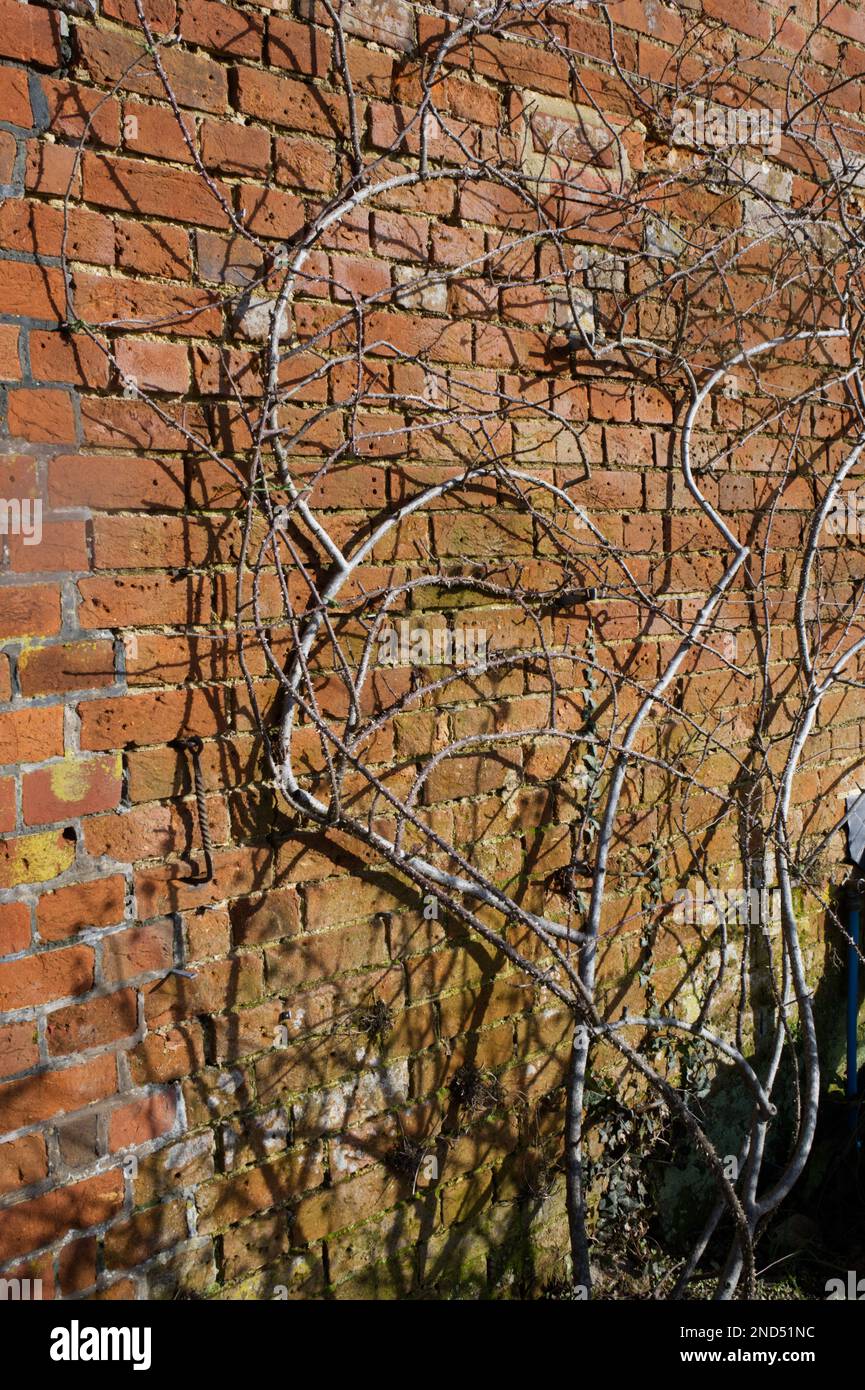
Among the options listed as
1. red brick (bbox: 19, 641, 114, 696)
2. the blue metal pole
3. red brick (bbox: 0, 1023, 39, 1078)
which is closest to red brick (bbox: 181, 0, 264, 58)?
red brick (bbox: 19, 641, 114, 696)

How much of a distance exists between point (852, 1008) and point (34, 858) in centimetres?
247

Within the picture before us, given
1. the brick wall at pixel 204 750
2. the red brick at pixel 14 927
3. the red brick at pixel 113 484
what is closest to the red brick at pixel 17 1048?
the brick wall at pixel 204 750

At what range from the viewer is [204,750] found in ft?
6.11

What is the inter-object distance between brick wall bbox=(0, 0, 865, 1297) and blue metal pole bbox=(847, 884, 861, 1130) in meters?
1.23

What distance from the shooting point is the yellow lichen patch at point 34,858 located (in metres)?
1.65

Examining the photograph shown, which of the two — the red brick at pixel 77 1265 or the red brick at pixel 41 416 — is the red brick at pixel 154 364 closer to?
the red brick at pixel 41 416

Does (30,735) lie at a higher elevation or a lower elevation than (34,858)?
→ higher

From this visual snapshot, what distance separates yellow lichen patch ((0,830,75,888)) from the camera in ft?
5.42

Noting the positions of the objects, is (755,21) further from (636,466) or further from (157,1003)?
(157,1003)

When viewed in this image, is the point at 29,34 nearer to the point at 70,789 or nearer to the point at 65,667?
the point at 65,667

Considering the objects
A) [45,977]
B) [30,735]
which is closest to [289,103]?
[30,735]

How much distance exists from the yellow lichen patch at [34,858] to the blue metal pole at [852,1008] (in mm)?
2315

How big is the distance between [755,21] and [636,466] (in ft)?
4.30
